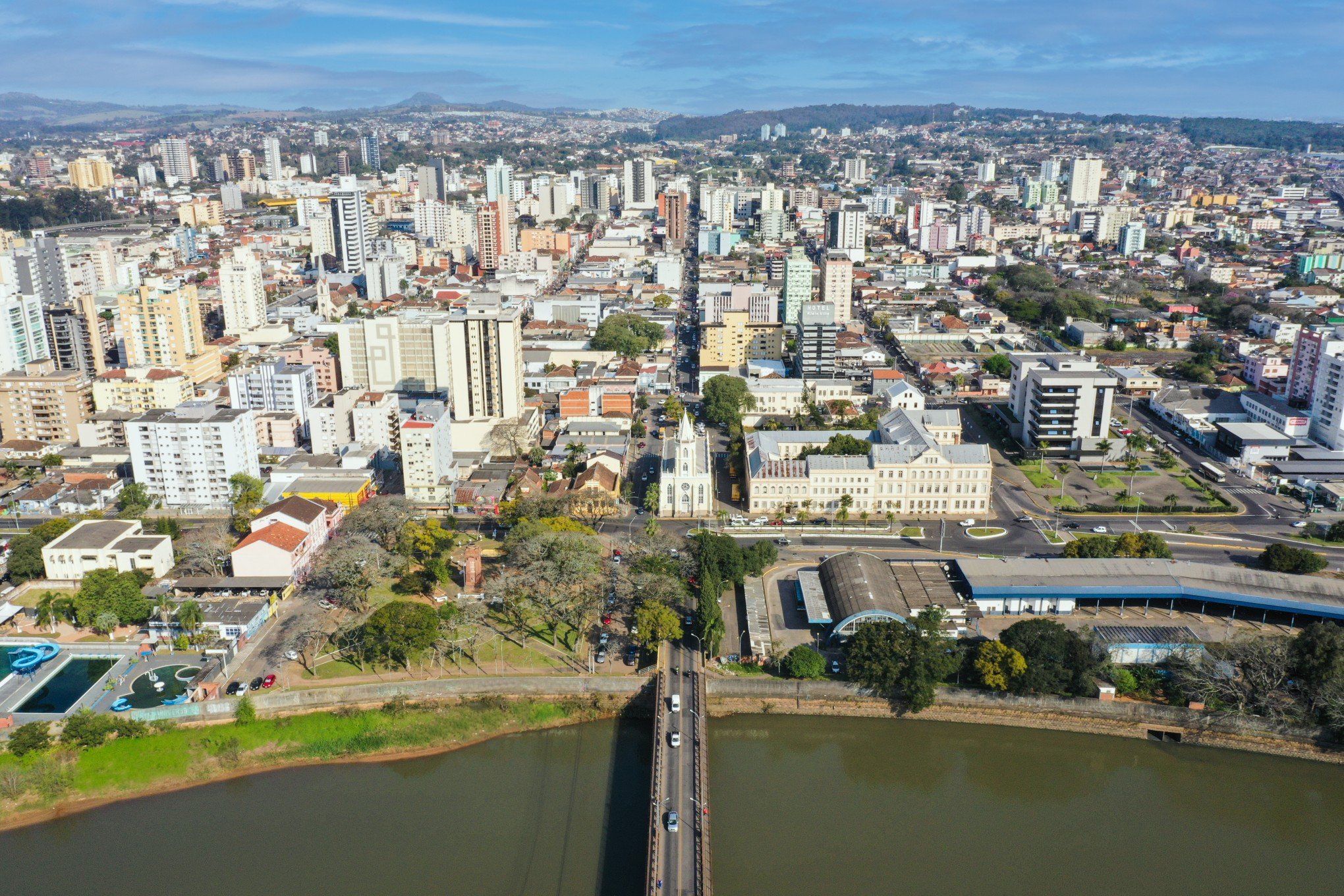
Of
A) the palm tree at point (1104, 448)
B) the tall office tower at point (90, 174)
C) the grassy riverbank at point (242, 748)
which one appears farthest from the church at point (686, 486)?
the tall office tower at point (90, 174)

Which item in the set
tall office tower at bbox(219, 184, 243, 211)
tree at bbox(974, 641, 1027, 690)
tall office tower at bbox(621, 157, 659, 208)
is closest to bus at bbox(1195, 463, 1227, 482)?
tree at bbox(974, 641, 1027, 690)

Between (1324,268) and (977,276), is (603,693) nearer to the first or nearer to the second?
(977,276)

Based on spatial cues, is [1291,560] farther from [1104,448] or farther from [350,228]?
[350,228]

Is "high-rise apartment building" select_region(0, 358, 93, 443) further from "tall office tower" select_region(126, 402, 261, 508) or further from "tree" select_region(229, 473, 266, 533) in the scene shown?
"tree" select_region(229, 473, 266, 533)

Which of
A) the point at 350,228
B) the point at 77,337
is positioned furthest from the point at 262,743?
the point at 350,228

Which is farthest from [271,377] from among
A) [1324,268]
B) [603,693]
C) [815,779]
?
[1324,268]

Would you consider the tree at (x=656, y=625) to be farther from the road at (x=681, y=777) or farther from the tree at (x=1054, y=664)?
the tree at (x=1054, y=664)
